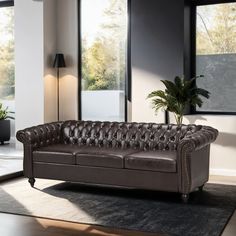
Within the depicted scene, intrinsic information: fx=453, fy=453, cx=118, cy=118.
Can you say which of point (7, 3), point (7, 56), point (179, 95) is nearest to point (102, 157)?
point (179, 95)

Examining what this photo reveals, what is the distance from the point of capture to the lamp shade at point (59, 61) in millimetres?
7754

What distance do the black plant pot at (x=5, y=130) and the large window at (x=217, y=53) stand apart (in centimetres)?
372

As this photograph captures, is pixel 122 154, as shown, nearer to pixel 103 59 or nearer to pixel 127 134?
pixel 127 134

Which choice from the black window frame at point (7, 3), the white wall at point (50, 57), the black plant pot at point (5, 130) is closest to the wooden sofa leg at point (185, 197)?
the white wall at point (50, 57)

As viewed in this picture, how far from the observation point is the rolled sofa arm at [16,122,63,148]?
18.7ft

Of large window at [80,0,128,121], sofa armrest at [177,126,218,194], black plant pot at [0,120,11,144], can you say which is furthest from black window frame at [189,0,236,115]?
black plant pot at [0,120,11,144]

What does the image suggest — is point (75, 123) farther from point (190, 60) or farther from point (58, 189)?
point (190, 60)

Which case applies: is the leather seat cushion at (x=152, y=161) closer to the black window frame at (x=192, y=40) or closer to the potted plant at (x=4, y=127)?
the black window frame at (x=192, y=40)

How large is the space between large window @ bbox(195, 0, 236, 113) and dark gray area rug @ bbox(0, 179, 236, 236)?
1.54m

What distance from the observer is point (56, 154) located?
5.57 meters

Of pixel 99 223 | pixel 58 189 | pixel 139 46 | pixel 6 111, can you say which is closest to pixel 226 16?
pixel 139 46

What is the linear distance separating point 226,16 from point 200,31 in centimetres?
44

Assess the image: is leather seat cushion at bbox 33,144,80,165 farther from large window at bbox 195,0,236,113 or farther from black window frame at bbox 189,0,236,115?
large window at bbox 195,0,236,113

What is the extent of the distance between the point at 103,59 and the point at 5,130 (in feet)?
7.93
